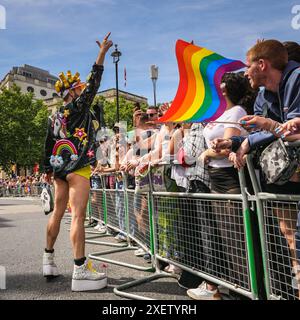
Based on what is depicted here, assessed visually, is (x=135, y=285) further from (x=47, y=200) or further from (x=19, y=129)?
(x=19, y=129)

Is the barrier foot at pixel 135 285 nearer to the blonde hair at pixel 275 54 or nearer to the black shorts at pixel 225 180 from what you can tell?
the black shorts at pixel 225 180

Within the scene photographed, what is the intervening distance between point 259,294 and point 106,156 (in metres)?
4.90

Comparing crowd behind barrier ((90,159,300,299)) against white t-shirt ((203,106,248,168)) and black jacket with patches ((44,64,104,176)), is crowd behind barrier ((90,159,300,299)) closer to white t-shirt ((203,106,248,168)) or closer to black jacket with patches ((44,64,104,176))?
white t-shirt ((203,106,248,168))

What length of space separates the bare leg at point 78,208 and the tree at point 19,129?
41.3m

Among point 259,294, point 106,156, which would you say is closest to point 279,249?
point 259,294

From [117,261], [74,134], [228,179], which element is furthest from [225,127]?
[117,261]

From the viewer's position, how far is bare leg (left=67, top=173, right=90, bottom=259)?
3260 mm

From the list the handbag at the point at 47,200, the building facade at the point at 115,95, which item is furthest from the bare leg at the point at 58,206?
the building facade at the point at 115,95

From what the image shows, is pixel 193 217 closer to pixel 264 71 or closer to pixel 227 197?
pixel 227 197

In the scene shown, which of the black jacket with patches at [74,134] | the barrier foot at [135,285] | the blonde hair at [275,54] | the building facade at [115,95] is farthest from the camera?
the building facade at [115,95]

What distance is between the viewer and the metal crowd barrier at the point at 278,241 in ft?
6.93

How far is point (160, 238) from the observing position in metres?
3.74

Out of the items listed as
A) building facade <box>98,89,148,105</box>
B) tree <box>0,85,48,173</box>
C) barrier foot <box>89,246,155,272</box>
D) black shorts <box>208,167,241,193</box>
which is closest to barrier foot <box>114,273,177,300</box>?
barrier foot <box>89,246,155,272</box>
